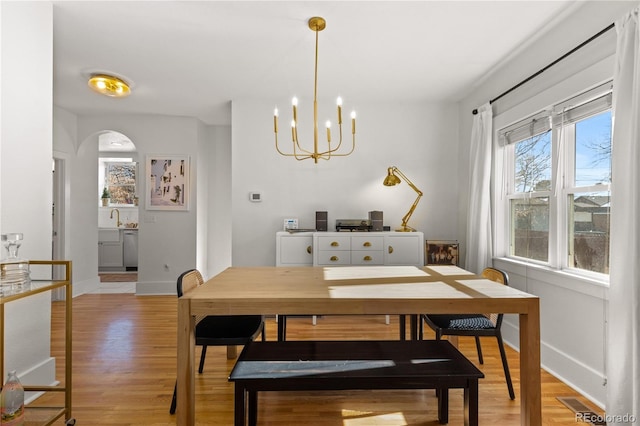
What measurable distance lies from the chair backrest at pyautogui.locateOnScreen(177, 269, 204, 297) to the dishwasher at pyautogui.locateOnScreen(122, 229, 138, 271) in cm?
549

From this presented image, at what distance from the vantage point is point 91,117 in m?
5.04

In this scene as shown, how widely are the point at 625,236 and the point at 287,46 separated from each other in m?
2.64

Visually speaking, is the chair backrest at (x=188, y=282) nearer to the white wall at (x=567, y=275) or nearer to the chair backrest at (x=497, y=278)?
the chair backrest at (x=497, y=278)

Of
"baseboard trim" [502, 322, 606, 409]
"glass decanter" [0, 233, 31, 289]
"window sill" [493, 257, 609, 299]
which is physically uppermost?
"glass decanter" [0, 233, 31, 289]

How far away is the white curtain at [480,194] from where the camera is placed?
3.44 meters

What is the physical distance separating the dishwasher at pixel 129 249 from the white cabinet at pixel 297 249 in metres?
4.58

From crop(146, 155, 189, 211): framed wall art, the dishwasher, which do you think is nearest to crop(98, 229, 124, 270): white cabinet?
the dishwasher

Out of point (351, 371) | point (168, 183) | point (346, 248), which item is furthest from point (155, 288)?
point (351, 371)

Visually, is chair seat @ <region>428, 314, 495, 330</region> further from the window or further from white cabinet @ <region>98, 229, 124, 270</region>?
white cabinet @ <region>98, 229, 124, 270</region>

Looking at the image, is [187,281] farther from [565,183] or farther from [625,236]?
[565,183]

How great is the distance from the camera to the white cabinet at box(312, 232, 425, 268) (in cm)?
388

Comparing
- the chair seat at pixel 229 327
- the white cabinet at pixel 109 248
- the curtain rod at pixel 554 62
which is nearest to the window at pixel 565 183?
the curtain rod at pixel 554 62

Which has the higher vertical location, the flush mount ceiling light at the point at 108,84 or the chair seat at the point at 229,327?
the flush mount ceiling light at the point at 108,84

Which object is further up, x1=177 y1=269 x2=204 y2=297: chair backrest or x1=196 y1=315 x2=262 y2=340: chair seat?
x1=177 y1=269 x2=204 y2=297: chair backrest
